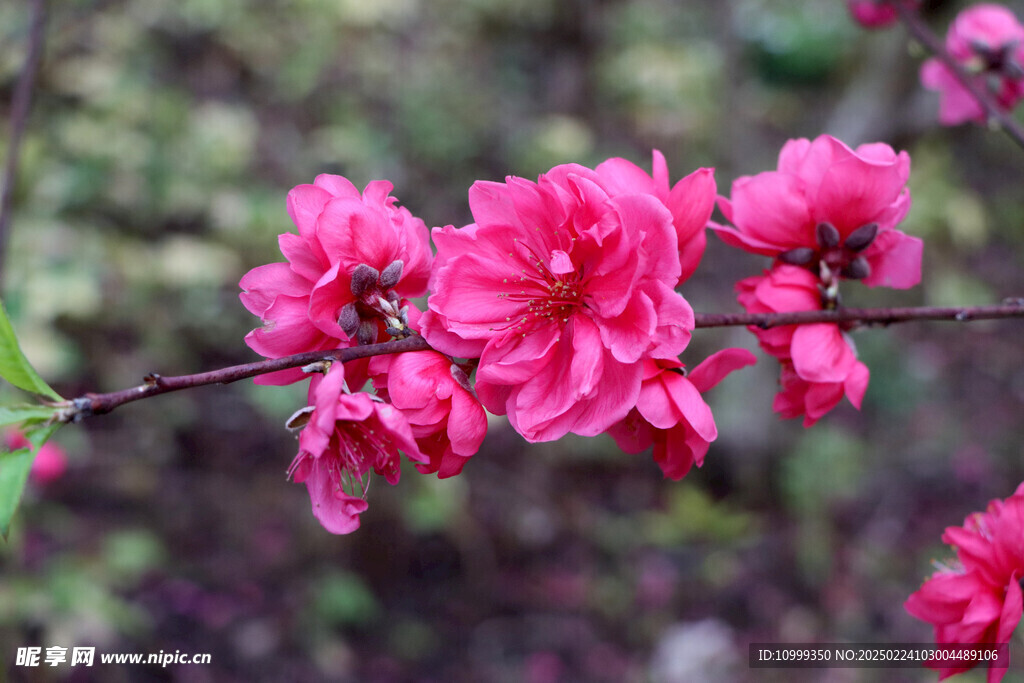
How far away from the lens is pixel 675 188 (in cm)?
70

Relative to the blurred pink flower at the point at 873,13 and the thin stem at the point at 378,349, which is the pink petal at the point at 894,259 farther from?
the blurred pink flower at the point at 873,13

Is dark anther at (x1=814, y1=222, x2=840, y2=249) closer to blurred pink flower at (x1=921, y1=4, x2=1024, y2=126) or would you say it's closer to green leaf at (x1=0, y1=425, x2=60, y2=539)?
blurred pink flower at (x1=921, y1=4, x2=1024, y2=126)

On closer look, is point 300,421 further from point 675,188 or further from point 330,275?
point 675,188

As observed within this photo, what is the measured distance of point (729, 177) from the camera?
3.11m

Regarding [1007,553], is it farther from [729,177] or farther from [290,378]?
[729,177]

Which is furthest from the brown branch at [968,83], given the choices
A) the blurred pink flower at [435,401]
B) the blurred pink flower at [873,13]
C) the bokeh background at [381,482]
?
the bokeh background at [381,482]

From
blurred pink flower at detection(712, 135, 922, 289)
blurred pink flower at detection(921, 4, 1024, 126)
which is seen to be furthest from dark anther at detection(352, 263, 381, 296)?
blurred pink flower at detection(921, 4, 1024, 126)

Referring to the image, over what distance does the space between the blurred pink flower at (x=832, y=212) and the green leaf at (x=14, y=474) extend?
0.66m

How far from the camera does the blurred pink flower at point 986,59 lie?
3.92ft

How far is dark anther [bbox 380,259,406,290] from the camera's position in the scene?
70 cm

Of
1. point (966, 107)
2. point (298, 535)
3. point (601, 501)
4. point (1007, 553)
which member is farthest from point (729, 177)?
point (1007, 553)

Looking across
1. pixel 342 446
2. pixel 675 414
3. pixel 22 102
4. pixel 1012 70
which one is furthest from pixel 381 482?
pixel 1012 70

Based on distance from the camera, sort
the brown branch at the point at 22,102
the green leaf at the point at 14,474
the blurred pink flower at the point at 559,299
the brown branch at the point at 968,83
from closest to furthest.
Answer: the green leaf at the point at 14,474 < the blurred pink flower at the point at 559,299 < the brown branch at the point at 968,83 < the brown branch at the point at 22,102

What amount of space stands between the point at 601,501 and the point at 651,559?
1.05 feet
